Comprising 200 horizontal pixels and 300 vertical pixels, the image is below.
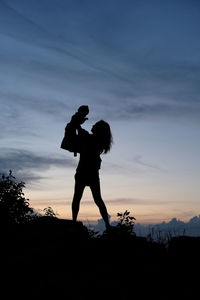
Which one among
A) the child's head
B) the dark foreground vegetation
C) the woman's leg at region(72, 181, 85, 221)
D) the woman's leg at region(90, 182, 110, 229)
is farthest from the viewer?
the woman's leg at region(90, 182, 110, 229)

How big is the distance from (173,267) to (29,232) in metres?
3.26

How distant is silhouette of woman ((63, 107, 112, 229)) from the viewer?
9211 mm

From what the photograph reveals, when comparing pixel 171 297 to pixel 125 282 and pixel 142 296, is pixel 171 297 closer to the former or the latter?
pixel 142 296

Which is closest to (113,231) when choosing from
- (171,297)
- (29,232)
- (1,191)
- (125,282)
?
(29,232)

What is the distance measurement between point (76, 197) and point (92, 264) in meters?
1.81

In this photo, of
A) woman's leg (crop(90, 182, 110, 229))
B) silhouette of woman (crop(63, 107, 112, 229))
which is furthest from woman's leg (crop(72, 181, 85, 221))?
woman's leg (crop(90, 182, 110, 229))

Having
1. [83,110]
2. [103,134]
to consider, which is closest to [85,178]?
[103,134]

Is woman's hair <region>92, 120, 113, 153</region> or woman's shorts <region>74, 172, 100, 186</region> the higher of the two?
woman's hair <region>92, 120, 113, 153</region>

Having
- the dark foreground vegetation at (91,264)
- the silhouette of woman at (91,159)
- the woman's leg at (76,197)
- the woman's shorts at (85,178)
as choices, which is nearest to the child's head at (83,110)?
the silhouette of woman at (91,159)

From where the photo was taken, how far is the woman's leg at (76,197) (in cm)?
918

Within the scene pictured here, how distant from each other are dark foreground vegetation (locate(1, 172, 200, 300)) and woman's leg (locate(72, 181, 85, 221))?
0.32 meters

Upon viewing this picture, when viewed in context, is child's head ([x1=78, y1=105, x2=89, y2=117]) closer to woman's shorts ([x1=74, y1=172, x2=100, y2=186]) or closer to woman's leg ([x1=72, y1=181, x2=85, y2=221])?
woman's shorts ([x1=74, y1=172, x2=100, y2=186])

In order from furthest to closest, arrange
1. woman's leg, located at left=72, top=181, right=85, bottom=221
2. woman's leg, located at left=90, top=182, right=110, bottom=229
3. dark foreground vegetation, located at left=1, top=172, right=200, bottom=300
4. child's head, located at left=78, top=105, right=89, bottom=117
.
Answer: woman's leg, located at left=90, top=182, right=110, bottom=229 → woman's leg, located at left=72, top=181, right=85, bottom=221 → child's head, located at left=78, top=105, right=89, bottom=117 → dark foreground vegetation, located at left=1, top=172, right=200, bottom=300

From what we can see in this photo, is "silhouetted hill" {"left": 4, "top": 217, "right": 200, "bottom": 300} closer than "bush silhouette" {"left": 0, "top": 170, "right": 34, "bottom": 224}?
Yes
